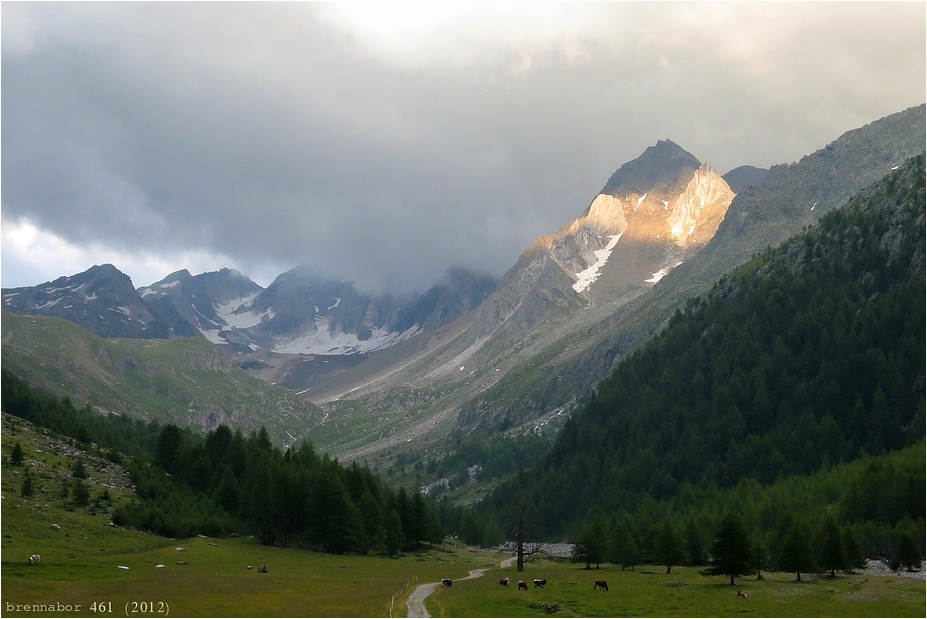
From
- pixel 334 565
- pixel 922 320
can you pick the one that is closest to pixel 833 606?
pixel 334 565

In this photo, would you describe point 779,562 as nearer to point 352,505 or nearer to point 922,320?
point 352,505

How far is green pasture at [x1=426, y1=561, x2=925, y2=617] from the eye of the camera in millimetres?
64188

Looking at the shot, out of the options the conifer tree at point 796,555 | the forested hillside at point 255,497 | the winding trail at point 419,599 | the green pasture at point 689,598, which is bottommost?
the green pasture at point 689,598

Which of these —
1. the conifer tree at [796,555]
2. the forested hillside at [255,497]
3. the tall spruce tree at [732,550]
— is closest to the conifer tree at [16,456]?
the forested hillside at [255,497]

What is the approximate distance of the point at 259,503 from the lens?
114062 mm

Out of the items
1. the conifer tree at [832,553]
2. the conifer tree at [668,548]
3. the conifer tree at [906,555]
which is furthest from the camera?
the conifer tree at [668,548]

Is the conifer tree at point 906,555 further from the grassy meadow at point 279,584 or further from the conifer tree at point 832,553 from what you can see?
the conifer tree at point 832,553

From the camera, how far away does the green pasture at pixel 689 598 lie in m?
64.2

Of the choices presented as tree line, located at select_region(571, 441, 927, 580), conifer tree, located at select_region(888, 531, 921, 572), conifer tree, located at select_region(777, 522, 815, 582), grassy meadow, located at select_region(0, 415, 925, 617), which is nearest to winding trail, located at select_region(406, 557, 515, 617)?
grassy meadow, located at select_region(0, 415, 925, 617)

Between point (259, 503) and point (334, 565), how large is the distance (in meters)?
22.6

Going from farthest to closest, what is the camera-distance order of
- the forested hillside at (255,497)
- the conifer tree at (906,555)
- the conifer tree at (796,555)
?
the forested hillside at (255,497)
the conifer tree at (906,555)
the conifer tree at (796,555)

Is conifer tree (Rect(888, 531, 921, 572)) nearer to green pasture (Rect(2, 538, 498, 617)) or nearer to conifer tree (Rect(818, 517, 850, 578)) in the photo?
conifer tree (Rect(818, 517, 850, 578))

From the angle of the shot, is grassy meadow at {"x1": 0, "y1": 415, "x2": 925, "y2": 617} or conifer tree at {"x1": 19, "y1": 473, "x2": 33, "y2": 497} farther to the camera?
conifer tree at {"x1": 19, "y1": 473, "x2": 33, "y2": 497}

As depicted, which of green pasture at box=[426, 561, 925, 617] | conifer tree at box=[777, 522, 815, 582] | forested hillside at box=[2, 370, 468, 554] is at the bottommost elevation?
green pasture at box=[426, 561, 925, 617]
